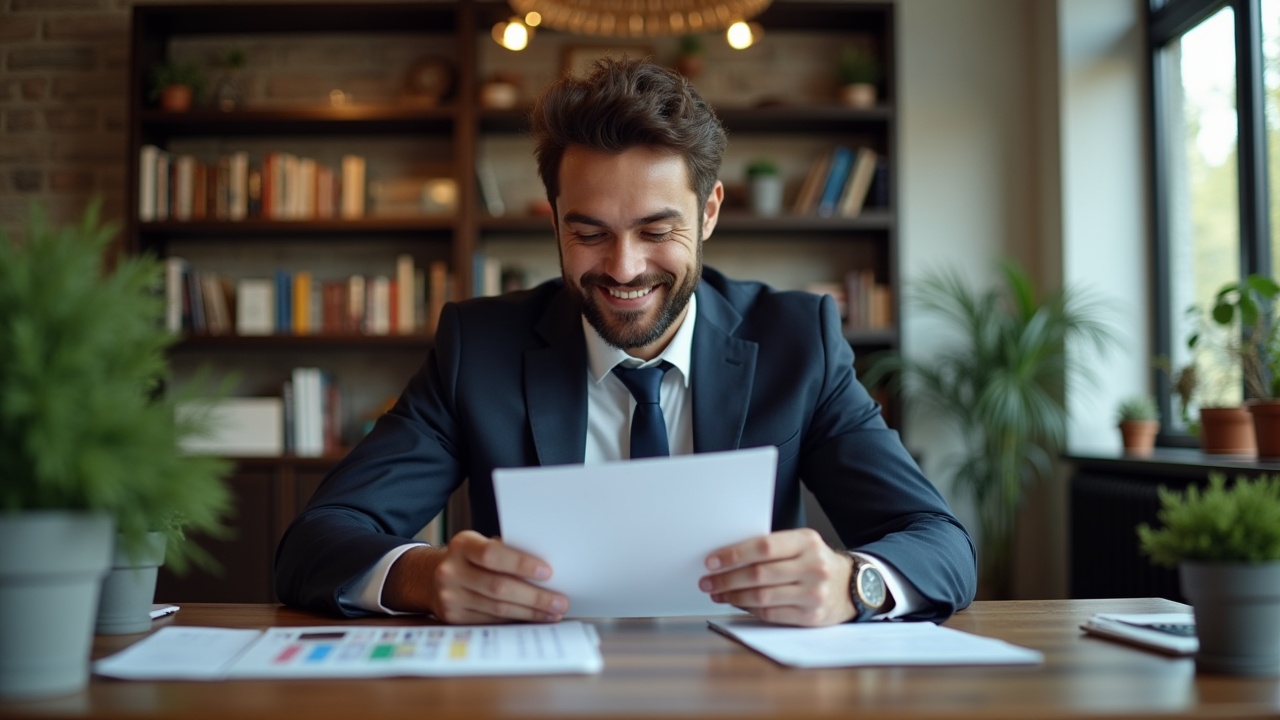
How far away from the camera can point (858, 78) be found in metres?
4.26

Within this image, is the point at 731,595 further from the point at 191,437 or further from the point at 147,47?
the point at 147,47

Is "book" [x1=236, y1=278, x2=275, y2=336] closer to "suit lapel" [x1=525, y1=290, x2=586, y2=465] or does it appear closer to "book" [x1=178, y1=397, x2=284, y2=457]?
"book" [x1=178, y1=397, x2=284, y2=457]

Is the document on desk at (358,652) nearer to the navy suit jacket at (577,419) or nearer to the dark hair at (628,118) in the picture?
the navy suit jacket at (577,419)

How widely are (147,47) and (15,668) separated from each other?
3.99m

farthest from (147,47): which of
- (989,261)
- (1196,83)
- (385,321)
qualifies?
(1196,83)

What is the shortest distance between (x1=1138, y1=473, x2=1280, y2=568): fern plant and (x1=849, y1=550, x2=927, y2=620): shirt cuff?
0.33 m

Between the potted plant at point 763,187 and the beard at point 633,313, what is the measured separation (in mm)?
2512

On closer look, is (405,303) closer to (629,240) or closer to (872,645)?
(629,240)

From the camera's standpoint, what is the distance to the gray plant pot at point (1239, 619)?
1005 mm

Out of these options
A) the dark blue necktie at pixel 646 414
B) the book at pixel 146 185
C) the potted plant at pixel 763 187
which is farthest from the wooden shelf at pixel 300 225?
the dark blue necktie at pixel 646 414

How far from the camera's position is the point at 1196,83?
387 cm

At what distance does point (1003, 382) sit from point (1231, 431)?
919mm

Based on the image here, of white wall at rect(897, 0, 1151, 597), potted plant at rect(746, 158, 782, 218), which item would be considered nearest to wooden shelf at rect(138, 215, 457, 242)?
potted plant at rect(746, 158, 782, 218)

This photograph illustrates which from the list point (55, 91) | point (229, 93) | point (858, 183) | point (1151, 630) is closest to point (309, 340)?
point (229, 93)
